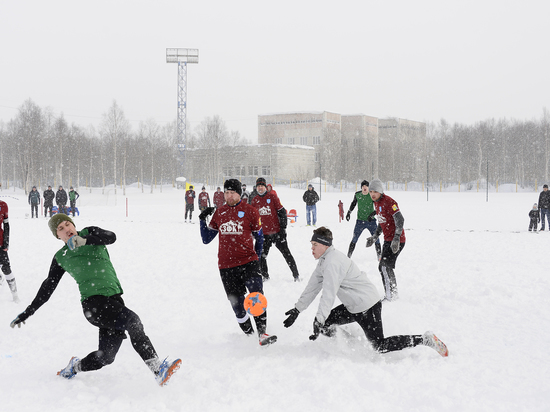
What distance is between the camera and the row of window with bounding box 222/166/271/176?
63006mm

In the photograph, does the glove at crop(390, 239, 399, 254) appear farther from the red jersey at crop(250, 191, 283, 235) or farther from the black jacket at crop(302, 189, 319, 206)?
the black jacket at crop(302, 189, 319, 206)

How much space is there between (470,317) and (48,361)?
4978 millimetres

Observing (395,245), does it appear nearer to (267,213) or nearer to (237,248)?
(267,213)

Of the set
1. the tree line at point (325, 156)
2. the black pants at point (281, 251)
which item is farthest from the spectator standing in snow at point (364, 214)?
the tree line at point (325, 156)

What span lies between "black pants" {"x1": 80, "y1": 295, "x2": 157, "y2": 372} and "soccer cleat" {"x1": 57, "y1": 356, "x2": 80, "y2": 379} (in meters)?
0.26

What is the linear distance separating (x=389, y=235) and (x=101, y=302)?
4331mm

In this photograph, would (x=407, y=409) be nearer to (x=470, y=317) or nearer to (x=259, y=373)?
(x=259, y=373)

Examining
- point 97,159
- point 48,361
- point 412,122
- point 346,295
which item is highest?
point 412,122

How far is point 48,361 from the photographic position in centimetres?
438

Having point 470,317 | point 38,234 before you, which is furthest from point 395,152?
point 470,317

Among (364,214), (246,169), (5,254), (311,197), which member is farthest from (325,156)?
(5,254)

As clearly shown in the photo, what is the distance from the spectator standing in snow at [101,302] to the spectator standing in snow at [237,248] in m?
1.16

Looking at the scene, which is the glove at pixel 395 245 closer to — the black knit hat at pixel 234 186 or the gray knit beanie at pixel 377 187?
the gray knit beanie at pixel 377 187

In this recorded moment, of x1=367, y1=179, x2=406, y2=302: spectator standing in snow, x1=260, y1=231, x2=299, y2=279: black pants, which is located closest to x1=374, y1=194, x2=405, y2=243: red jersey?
x1=367, y1=179, x2=406, y2=302: spectator standing in snow
